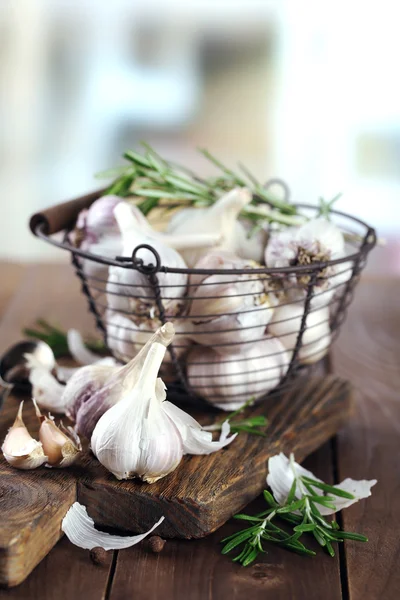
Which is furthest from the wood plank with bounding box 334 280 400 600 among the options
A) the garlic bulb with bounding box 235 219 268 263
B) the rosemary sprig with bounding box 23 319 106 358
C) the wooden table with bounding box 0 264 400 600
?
the rosemary sprig with bounding box 23 319 106 358

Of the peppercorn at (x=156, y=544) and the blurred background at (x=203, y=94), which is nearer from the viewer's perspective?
the peppercorn at (x=156, y=544)

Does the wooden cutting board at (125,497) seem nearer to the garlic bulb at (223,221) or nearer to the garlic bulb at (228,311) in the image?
the garlic bulb at (228,311)

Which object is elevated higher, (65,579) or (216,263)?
(216,263)

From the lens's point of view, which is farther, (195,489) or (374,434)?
(374,434)

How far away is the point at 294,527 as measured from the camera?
648mm

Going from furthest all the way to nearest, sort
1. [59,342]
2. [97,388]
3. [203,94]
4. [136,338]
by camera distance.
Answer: [203,94]
[59,342]
[136,338]
[97,388]

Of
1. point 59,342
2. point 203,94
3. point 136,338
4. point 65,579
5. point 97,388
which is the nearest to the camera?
point 65,579

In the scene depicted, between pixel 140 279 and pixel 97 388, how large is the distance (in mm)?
111

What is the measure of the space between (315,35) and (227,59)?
1.29 feet

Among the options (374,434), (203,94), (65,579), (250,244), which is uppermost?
(250,244)

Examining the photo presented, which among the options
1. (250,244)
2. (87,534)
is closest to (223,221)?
(250,244)

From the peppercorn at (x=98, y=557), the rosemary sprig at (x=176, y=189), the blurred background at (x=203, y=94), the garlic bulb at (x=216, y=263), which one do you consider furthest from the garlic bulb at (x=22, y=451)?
the blurred background at (x=203, y=94)

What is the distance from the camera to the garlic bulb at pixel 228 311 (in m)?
0.75

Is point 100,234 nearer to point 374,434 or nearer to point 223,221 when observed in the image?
point 223,221
